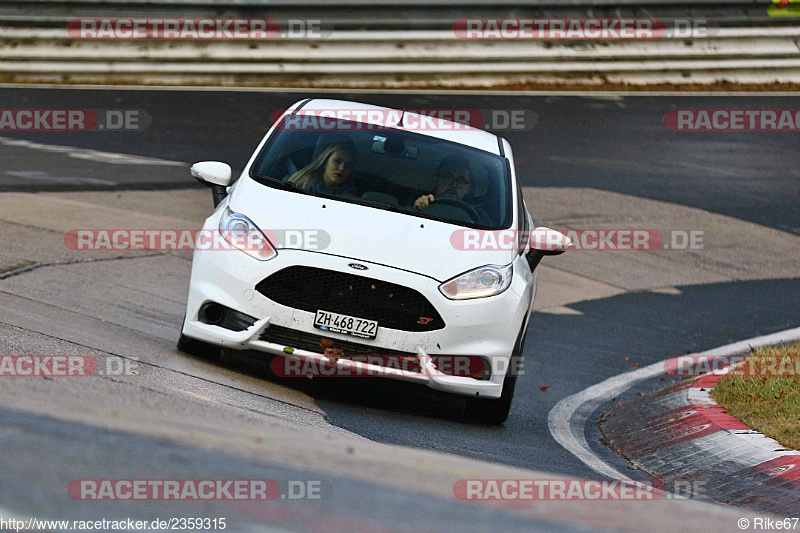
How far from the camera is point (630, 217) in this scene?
14445 mm

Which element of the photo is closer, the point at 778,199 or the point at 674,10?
the point at 778,199

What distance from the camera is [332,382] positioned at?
7266 millimetres

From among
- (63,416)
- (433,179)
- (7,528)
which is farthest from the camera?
(433,179)

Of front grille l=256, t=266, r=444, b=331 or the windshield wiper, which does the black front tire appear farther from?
the windshield wiper

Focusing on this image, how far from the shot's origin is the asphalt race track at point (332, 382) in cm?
361

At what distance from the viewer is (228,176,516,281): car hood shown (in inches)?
258

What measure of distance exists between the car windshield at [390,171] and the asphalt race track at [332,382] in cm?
118

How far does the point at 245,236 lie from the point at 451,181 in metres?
1.55

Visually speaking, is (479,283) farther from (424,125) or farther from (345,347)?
(424,125)

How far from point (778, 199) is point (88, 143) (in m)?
9.64

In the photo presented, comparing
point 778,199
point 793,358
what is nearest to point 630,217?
point 778,199

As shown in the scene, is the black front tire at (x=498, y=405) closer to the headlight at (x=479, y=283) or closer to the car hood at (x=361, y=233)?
the headlight at (x=479, y=283)

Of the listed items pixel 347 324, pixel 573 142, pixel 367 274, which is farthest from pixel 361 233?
pixel 573 142

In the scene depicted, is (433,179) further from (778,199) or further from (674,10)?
(674,10)
